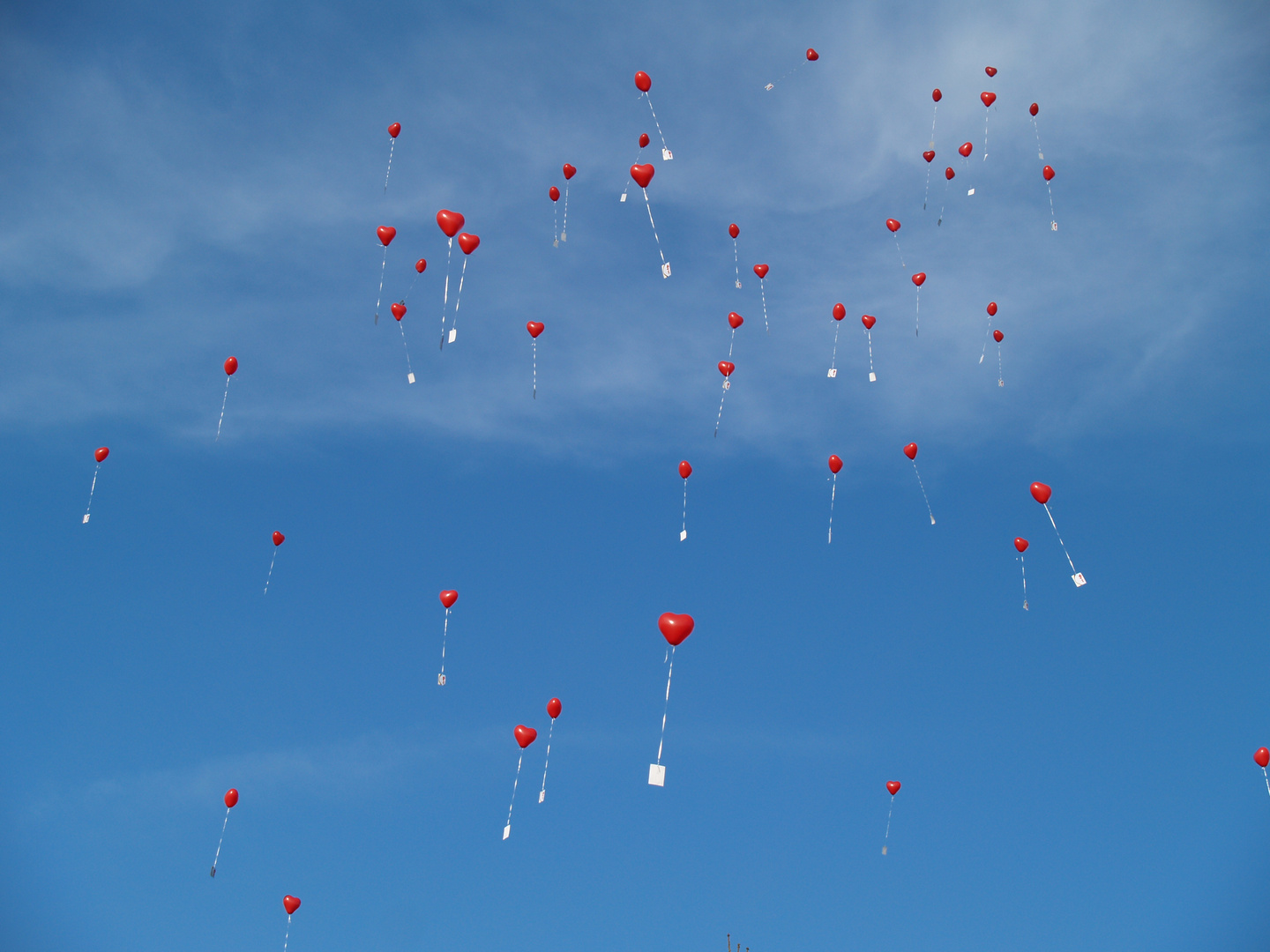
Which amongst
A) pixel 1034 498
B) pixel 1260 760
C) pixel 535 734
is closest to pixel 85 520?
pixel 535 734

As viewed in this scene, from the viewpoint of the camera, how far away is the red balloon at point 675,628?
1310 cm

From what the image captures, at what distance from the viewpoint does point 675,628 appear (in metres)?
13.1

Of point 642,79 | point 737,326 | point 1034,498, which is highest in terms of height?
point 642,79

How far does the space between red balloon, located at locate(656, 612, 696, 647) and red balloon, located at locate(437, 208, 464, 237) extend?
8.51m

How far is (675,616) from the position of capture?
1323cm

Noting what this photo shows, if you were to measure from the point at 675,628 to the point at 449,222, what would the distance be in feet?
29.2

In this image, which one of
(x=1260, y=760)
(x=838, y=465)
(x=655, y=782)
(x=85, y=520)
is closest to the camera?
(x=655, y=782)

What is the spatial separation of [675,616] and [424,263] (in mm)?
9676

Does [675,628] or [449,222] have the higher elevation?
[449,222]

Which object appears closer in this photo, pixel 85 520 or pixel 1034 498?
pixel 85 520

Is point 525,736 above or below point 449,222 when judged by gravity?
below

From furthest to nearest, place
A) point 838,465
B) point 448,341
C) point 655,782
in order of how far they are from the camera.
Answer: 1. point 838,465
2. point 448,341
3. point 655,782

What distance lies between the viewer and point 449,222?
15305 millimetres

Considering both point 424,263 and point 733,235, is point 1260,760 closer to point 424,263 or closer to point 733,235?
point 733,235
